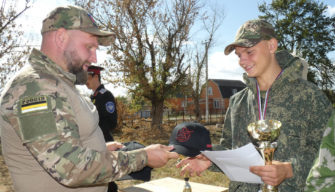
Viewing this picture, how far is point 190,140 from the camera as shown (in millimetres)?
2967

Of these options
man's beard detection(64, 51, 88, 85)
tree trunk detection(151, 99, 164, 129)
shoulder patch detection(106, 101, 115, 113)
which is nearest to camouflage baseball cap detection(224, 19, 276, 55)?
man's beard detection(64, 51, 88, 85)

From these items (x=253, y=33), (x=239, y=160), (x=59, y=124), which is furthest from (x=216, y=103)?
(x=59, y=124)

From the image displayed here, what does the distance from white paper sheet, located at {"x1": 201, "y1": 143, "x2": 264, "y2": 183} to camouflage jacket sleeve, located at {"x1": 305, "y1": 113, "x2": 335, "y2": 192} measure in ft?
1.81

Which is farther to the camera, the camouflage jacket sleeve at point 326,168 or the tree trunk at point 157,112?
the tree trunk at point 157,112

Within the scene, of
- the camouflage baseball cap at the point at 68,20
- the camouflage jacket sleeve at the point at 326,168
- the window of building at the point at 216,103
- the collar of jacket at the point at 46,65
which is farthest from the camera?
the window of building at the point at 216,103

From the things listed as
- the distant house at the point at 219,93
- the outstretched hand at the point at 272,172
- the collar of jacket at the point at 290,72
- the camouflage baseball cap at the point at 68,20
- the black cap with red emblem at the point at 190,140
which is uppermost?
the distant house at the point at 219,93

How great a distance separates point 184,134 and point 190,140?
0.09 metres

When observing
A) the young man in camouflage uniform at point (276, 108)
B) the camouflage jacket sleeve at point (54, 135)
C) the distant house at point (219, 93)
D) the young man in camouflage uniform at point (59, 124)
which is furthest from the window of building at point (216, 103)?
the camouflage jacket sleeve at point (54, 135)

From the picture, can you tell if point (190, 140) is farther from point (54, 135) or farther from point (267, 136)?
point (54, 135)

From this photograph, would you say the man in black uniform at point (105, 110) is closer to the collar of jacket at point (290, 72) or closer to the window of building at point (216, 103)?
the collar of jacket at point (290, 72)

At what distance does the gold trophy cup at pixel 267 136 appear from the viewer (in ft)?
6.76

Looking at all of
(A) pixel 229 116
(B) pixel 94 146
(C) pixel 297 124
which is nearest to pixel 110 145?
(B) pixel 94 146

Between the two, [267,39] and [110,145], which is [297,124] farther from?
[110,145]

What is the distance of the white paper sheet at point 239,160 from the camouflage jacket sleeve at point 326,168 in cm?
55
